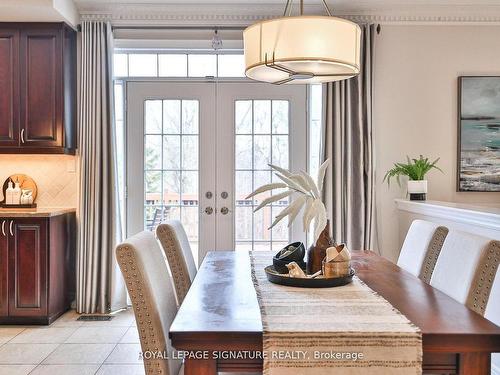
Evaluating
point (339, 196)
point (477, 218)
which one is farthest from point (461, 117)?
point (477, 218)

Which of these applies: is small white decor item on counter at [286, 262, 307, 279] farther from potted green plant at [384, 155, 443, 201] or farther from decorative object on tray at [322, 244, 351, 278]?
potted green plant at [384, 155, 443, 201]

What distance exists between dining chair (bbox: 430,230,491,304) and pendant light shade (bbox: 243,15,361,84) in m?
0.93

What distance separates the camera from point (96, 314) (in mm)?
4102

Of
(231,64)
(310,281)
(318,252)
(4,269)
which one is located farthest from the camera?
(231,64)

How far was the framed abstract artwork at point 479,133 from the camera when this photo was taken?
13.7 feet

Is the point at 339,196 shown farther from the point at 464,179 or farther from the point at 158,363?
the point at 158,363

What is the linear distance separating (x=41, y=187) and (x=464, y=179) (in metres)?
3.99

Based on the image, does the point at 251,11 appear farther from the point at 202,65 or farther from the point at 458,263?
the point at 458,263

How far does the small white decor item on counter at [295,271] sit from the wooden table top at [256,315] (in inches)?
7.5

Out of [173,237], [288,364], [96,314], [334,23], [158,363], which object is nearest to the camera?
[288,364]

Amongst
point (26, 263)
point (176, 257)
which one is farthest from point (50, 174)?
point (176, 257)

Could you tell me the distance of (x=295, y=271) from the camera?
202cm

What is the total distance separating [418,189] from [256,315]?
2872mm

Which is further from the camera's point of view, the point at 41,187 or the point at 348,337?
the point at 41,187
